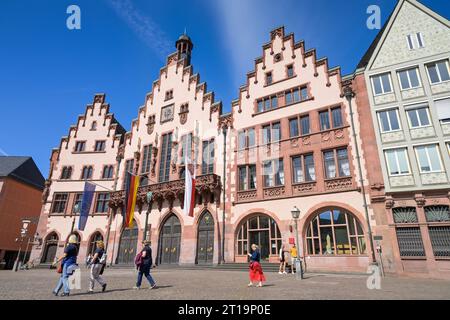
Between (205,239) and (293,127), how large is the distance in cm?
1332

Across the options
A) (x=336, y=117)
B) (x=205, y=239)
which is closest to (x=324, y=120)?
(x=336, y=117)

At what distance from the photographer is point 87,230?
33.6 meters

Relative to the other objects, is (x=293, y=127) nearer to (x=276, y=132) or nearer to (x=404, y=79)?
(x=276, y=132)

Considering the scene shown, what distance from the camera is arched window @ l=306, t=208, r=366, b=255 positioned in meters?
19.4

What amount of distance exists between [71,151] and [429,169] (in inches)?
1606

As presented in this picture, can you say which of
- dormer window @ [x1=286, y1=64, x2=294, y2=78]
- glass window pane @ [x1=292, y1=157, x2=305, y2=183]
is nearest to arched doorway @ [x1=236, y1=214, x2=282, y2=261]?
glass window pane @ [x1=292, y1=157, x2=305, y2=183]

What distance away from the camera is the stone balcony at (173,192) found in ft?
84.6

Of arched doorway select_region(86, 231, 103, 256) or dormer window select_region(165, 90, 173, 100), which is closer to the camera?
arched doorway select_region(86, 231, 103, 256)

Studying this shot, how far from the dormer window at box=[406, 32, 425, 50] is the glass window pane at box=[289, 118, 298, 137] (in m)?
10.7

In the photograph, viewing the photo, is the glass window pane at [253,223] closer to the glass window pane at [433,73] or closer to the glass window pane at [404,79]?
the glass window pane at [404,79]

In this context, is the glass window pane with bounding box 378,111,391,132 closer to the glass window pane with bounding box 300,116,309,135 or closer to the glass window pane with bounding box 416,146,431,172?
the glass window pane with bounding box 416,146,431,172

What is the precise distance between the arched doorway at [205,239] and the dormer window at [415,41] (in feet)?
73.9

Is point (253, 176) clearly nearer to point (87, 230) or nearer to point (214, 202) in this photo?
point (214, 202)

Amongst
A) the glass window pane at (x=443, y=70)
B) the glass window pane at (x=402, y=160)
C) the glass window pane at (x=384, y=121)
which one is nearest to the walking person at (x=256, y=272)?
the glass window pane at (x=402, y=160)
